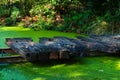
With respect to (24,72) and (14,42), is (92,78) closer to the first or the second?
(24,72)

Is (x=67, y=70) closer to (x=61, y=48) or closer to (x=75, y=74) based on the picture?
(x=75, y=74)

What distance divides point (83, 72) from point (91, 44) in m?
1.36

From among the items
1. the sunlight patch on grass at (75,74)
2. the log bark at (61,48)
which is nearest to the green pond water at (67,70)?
the sunlight patch on grass at (75,74)

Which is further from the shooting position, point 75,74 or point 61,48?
point 61,48

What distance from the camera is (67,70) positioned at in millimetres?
6246

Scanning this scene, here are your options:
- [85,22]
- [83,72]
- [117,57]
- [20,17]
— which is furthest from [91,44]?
[20,17]

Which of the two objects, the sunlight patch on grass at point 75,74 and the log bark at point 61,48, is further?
the log bark at point 61,48

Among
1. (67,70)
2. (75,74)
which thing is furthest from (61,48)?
(75,74)

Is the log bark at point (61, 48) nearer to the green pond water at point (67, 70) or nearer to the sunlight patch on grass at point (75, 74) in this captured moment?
the green pond water at point (67, 70)

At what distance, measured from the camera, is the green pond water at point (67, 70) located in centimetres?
581

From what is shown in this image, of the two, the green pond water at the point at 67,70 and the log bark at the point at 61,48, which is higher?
the log bark at the point at 61,48

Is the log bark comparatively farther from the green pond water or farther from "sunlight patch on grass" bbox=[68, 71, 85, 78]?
"sunlight patch on grass" bbox=[68, 71, 85, 78]

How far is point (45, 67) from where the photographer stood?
6484 mm

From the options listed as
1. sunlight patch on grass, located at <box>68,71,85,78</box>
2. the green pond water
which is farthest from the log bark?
sunlight patch on grass, located at <box>68,71,85,78</box>
